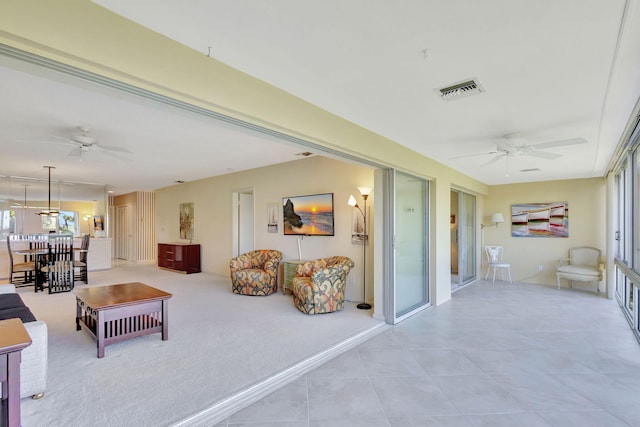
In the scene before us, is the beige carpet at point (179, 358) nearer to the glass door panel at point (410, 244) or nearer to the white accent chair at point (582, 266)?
the glass door panel at point (410, 244)

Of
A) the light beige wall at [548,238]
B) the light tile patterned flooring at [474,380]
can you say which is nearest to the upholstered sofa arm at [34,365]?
the light tile patterned flooring at [474,380]

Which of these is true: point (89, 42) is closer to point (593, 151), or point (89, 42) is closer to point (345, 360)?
point (345, 360)

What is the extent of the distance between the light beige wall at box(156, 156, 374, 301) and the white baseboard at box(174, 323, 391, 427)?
2.03 metres

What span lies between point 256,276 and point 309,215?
1.47 m

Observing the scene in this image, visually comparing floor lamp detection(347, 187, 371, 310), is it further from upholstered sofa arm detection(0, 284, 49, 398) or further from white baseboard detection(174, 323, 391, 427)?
upholstered sofa arm detection(0, 284, 49, 398)

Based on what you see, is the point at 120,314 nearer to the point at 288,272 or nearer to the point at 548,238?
the point at 288,272

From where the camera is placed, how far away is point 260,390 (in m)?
2.45

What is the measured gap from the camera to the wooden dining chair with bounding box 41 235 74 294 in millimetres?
5922

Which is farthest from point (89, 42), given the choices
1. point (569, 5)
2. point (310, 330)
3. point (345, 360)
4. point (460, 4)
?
point (310, 330)

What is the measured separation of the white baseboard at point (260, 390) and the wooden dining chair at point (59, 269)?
562 cm

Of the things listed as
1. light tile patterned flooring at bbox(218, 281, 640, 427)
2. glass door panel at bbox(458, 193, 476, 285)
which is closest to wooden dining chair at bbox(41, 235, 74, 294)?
light tile patterned flooring at bbox(218, 281, 640, 427)

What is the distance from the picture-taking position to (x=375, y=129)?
3543 mm

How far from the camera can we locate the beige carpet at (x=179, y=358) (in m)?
Result: 2.20

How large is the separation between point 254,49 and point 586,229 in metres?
7.79
